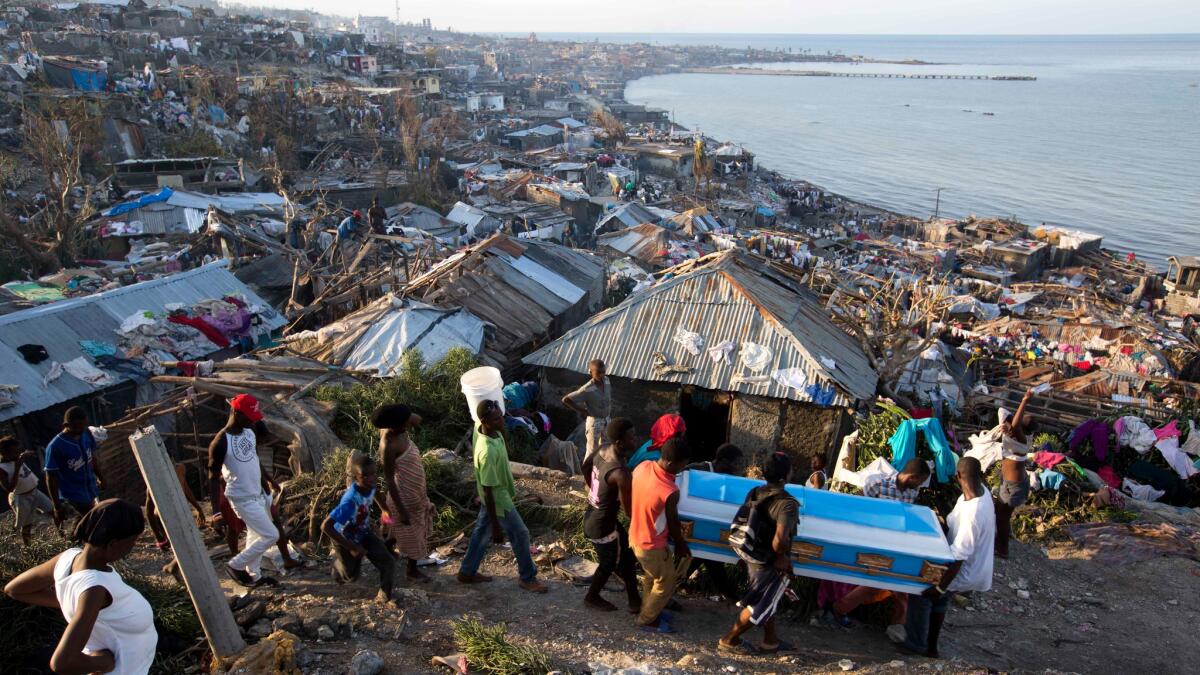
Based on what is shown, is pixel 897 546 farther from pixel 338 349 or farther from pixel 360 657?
pixel 338 349

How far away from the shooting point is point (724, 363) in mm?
9234

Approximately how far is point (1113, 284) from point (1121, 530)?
87.8 ft

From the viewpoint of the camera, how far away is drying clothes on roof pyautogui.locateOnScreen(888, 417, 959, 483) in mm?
5980

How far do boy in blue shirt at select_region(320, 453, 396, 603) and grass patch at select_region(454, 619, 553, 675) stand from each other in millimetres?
727

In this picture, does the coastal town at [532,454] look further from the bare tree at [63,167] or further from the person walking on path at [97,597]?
the bare tree at [63,167]

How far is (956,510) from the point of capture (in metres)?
4.60

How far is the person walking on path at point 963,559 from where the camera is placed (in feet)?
14.6

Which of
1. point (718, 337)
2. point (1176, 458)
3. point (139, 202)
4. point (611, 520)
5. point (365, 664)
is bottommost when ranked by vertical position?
point (1176, 458)

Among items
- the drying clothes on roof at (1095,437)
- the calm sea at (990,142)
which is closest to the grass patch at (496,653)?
the drying clothes on roof at (1095,437)

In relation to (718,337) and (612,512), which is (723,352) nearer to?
(718,337)

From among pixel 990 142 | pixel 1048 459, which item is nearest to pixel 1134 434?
pixel 1048 459

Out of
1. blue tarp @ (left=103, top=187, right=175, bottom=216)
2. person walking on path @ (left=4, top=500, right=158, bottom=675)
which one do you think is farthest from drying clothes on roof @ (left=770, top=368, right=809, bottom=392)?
blue tarp @ (left=103, top=187, right=175, bottom=216)

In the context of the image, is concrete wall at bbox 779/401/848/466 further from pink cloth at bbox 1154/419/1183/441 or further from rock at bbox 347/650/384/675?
rock at bbox 347/650/384/675

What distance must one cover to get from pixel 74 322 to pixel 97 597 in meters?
9.28
